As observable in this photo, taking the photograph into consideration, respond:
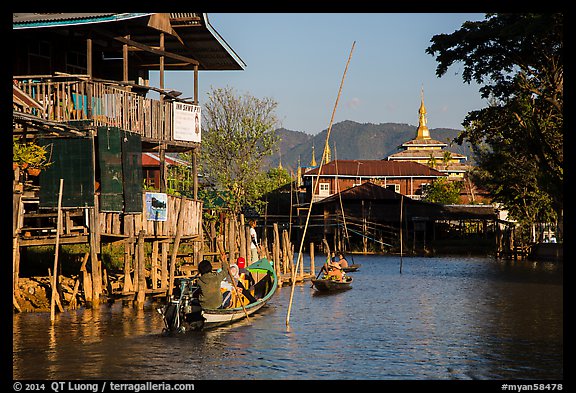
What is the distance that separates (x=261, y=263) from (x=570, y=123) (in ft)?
44.8

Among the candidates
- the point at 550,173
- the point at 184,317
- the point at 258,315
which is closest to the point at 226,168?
the point at 550,173

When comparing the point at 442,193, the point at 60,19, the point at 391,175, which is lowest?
the point at 442,193

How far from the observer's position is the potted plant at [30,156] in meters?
21.4

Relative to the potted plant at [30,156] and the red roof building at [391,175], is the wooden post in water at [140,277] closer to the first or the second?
the potted plant at [30,156]

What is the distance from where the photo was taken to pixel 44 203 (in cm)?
2284

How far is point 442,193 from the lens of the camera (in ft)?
253

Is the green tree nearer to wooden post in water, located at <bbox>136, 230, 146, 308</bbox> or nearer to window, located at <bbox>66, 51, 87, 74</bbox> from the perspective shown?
window, located at <bbox>66, 51, 87, 74</bbox>

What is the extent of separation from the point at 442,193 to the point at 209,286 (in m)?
60.1

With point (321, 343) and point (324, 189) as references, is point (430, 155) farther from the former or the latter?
point (321, 343)

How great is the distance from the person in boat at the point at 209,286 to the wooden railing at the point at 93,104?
6.59m

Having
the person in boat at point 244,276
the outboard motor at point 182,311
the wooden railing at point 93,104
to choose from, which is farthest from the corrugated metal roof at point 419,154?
the outboard motor at point 182,311

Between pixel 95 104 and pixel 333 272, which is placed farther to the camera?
pixel 333 272

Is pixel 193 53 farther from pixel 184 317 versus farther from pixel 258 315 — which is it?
pixel 184 317

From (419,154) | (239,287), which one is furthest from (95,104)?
(419,154)
